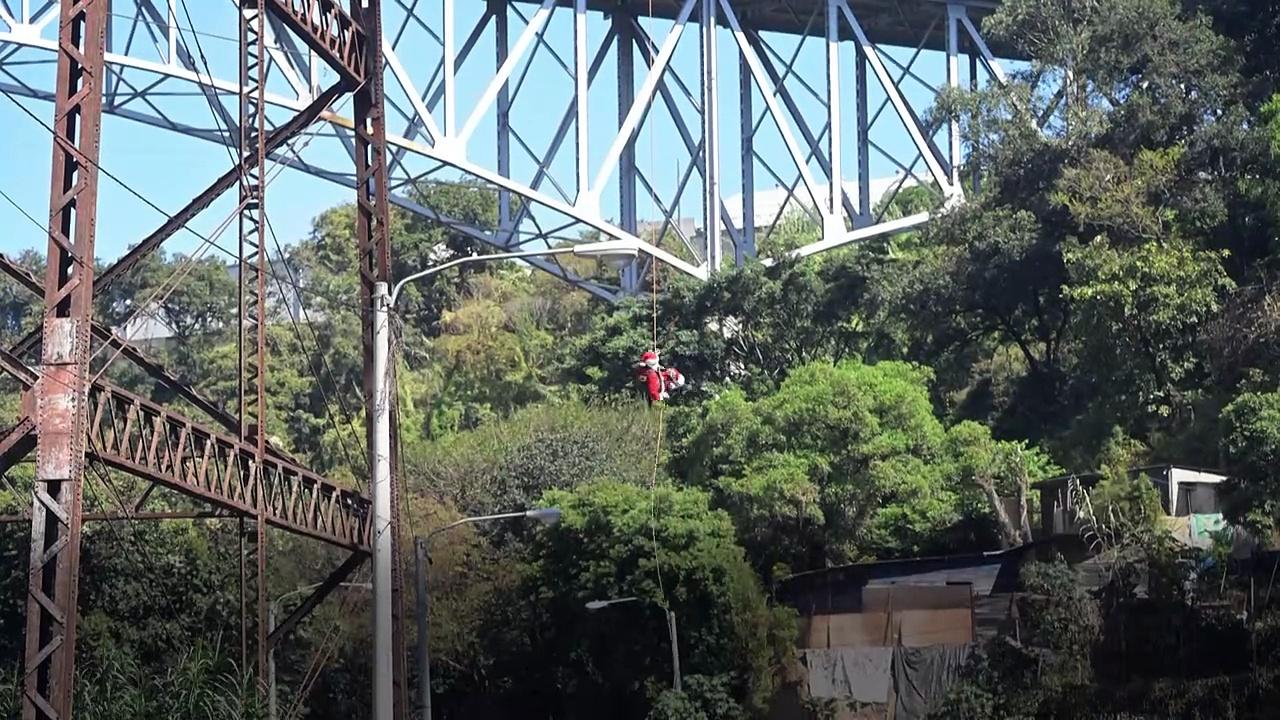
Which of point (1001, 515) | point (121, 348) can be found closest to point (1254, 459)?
point (1001, 515)

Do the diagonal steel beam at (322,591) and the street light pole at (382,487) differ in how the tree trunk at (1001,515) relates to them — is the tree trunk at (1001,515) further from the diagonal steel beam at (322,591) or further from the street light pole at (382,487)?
the street light pole at (382,487)

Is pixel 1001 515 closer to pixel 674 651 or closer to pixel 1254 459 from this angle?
pixel 1254 459

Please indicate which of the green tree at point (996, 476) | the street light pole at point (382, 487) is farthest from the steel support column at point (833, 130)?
the street light pole at point (382, 487)

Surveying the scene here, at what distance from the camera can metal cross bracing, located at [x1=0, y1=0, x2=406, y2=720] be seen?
19219mm

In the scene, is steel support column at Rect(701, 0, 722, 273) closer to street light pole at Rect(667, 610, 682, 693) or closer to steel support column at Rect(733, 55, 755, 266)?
steel support column at Rect(733, 55, 755, 266)

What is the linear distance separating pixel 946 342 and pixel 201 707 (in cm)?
3081

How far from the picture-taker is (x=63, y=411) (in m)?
19.3

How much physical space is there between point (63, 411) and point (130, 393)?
165 inches

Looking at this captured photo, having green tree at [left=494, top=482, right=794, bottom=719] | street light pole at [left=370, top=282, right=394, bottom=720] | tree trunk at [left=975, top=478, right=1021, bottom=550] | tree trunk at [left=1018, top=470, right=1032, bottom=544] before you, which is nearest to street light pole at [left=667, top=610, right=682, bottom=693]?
green tree at [left=494, top=482, right=794, bottom=719]

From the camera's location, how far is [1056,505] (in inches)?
1656

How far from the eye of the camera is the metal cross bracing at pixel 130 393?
19219mm

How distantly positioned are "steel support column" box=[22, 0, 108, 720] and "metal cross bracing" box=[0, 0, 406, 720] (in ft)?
0.05

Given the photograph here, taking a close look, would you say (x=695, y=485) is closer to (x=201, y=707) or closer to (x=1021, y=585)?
(x=1021, y=585)

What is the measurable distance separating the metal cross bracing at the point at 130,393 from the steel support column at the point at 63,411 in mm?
15
